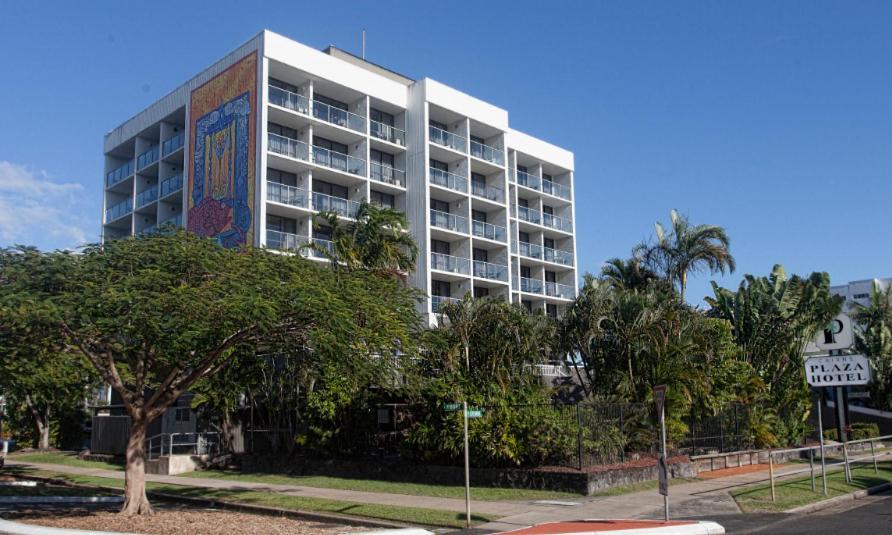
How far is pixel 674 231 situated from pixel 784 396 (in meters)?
10.3

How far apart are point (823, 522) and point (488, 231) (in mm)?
38432

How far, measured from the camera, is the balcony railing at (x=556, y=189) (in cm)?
6075

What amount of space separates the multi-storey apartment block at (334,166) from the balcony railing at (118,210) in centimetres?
13

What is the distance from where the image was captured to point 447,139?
167 ft

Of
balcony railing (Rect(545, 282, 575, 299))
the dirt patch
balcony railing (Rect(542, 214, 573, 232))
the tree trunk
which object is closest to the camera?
the dirt patch

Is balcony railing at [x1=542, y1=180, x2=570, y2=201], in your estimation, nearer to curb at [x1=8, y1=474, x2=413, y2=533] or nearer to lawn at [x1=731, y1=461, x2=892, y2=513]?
lawn at [x1=731, y1=461, x2=892, y2=513]

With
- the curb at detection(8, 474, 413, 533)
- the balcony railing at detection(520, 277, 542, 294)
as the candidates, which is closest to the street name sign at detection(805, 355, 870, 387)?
the curb at detection(8, 474, 413, 533)

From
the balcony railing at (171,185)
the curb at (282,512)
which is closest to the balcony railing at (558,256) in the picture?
the balcony railing at (171,185)

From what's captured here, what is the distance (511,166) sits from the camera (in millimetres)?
57656

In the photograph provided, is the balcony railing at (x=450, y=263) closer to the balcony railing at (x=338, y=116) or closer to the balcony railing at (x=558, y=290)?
the balcony railing at (x=338, y=116)

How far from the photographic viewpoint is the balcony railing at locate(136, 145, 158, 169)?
51.1 m

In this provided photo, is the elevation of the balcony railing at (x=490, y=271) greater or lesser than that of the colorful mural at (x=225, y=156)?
lesser

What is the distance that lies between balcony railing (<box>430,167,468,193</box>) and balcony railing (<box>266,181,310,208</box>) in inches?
363

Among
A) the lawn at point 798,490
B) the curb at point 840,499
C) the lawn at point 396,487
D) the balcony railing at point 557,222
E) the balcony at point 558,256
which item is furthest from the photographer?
the balcony railing at point 557,222
